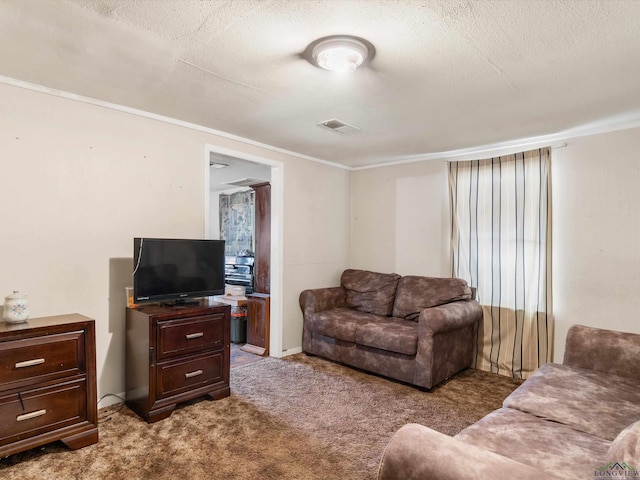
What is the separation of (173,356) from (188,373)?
0.20 m

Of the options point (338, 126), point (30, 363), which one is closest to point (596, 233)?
point (338, 126)

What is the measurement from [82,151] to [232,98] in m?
1.17

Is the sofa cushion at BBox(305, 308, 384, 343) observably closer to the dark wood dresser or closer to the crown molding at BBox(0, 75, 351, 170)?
the crown molding at BBox(0, 75, 351, 170)

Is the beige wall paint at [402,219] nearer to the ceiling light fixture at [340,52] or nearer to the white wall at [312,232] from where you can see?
the white wall at [312,232]

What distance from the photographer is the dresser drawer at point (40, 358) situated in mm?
2051

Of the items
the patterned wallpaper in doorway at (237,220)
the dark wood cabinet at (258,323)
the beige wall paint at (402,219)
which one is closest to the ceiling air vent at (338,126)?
the beige wall paint at (402,219)

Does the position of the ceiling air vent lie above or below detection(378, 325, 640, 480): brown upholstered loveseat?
above

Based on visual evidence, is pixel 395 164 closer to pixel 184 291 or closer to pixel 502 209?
pixel 502 209

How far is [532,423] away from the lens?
1693mm

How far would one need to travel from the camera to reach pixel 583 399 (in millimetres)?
1927

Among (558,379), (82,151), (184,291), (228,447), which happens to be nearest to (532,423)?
(558,379)

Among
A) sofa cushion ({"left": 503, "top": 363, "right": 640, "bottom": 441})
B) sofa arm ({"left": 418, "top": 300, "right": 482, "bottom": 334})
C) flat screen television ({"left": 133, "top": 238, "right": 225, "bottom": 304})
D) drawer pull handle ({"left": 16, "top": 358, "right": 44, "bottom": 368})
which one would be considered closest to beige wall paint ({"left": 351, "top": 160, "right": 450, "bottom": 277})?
sofa arm ({"left": 418, "top": 300, "right": 482, "bottom": 334})

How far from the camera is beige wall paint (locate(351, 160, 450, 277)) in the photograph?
14.1 ft

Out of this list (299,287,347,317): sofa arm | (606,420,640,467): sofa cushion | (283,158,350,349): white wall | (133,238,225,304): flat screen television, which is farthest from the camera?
(283,158,350,349): white wall
